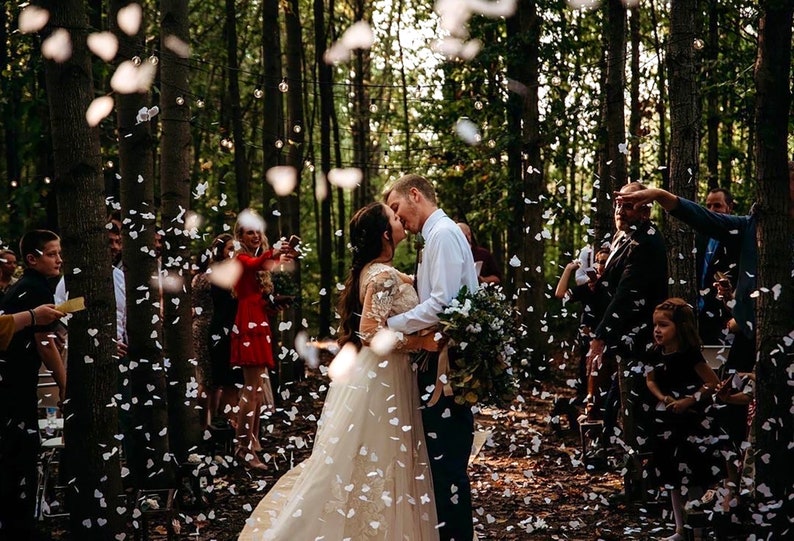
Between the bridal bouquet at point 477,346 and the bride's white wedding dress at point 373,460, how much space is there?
1.35 ft

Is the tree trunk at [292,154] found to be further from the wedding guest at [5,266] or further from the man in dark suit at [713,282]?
the man in dark suit at [713,282]

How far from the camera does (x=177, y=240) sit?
8.41 metres

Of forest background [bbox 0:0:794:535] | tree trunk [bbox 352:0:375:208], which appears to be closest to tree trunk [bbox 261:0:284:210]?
forest background [bbox 0:0:794:535]

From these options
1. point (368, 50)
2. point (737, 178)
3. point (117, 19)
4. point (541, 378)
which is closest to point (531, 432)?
point (541, 378)

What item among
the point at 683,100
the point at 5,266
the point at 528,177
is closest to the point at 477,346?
the point at 683,100

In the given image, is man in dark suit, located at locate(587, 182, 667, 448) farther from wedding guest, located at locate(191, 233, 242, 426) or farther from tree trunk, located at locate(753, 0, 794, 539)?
wedding guest, located at locate(191, 233, 242, 426)

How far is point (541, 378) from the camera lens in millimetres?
15758

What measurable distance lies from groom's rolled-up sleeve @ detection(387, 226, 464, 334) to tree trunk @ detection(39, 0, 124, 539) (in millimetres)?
1823

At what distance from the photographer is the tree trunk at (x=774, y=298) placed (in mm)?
5219

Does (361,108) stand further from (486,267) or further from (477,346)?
(477,346)

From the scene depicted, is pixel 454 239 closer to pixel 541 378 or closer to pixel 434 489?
pixel 434 489

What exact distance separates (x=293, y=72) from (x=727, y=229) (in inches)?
407

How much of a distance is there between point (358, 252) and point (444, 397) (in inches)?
43.4

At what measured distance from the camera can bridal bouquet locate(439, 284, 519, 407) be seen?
5.62 m
